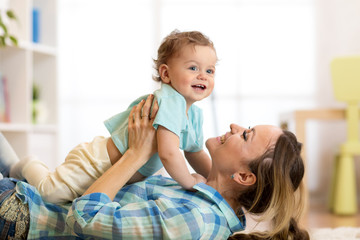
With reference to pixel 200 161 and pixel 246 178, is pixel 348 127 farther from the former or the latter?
pixel 246 178

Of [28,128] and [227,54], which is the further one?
[227,54]

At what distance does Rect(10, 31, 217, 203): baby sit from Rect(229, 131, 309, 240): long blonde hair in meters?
0.20

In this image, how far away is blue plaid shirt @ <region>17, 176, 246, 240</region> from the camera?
1226 mm

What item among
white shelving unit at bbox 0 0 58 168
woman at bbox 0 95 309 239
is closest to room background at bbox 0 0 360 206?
white shelving unit at bbox 0 0 58 168

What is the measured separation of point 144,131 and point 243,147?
1.00 ft

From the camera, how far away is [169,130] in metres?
1.35

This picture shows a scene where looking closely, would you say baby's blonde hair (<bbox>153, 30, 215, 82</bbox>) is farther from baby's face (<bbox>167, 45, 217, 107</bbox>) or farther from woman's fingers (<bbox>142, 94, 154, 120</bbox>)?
woman's fingers (<bbox>142, 94, 154, 120</bbox>)

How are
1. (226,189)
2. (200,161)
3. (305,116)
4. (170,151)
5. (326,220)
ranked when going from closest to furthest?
(170,151)
(226,189)
(200,161)
(326,220)
(305,116)

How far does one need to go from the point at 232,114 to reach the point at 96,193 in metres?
3.14

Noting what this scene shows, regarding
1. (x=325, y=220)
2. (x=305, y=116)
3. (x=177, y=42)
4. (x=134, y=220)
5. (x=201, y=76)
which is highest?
(x=177, y=42)

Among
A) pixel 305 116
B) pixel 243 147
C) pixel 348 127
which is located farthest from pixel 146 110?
pixel 348 127

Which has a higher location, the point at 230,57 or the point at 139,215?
the point at 230,57

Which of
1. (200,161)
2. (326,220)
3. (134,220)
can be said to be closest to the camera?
(134,220)

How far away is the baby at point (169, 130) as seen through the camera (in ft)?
4.44
